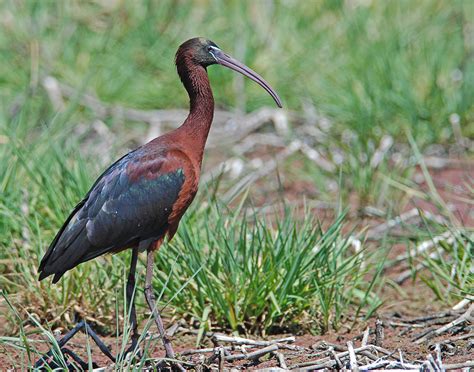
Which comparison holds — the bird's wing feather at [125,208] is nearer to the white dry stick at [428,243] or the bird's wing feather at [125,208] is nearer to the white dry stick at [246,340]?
the white dry stick at [246,340]

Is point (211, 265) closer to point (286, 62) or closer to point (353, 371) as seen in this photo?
point (353, 371)

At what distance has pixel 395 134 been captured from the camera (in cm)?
736

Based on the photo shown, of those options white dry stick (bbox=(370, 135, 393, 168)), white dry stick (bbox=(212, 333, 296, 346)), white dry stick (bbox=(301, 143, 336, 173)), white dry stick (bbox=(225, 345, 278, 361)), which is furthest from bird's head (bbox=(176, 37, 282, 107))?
white dry stick (bbox=(301, 143, 336, 173))

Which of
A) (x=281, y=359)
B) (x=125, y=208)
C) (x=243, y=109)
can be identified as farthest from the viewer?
(x=243, y=109)

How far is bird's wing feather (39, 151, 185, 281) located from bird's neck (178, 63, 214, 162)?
0.62ft

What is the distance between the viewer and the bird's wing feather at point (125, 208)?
452 centimetres

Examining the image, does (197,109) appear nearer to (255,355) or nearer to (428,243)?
(255,355)

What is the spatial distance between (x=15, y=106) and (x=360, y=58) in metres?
2.87

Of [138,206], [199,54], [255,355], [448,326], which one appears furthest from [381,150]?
[255,355]

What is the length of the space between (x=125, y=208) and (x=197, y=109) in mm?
618

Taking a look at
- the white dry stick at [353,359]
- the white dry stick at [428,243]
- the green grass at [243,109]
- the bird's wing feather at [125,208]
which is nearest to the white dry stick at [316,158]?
the green grass at [243,109]

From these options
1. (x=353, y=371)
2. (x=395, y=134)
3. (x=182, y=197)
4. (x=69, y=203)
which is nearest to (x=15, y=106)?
(x=69, y=203)

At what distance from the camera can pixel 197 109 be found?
4.80 metres

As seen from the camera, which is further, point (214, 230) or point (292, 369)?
point (214, 230)
